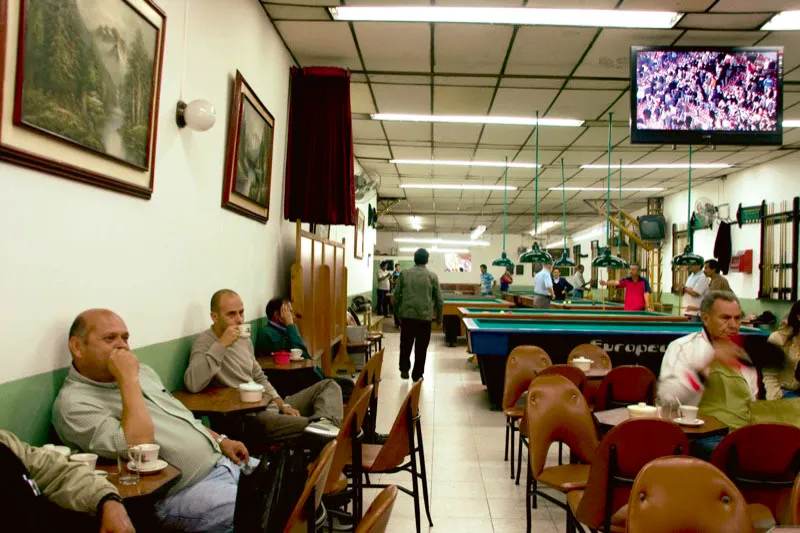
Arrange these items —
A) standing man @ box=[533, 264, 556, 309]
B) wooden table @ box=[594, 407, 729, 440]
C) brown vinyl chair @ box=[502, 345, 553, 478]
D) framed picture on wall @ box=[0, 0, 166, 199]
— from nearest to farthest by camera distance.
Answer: framed picture on wall @ box=[0, 0, 166, 199] < wooden table @ box=[594, 407, 729, 440] < brown vinyl chair @ box=[502, 345, 553, 478] < standing man @ box=[533, 264, 556, 309]

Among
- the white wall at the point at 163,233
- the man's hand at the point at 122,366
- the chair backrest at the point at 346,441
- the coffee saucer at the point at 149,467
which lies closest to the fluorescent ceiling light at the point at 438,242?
the white wall at the point at 163,233

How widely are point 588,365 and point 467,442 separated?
1265 millimetres

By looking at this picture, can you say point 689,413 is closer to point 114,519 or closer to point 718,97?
point 114,519

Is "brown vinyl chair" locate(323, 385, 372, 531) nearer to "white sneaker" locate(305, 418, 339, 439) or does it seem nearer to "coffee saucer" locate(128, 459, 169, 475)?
"white sneaker" locate(305, 418, 339, 439)

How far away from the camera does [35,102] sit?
203cm

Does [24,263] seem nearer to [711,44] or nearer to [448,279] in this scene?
[711,44]

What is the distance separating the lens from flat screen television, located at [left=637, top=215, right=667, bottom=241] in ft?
44.2

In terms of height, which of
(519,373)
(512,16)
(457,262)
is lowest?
(519,373)

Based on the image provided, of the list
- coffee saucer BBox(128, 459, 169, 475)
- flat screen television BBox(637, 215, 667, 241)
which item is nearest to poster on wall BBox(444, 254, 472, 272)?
flat screen television BBox(637, 215, 667, 241)

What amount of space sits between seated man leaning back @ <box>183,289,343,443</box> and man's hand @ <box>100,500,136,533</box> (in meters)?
1.61

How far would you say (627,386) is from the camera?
167 inches

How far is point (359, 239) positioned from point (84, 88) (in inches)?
Answer: 381

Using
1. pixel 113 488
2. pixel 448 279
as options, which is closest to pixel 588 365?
pixel 113 488

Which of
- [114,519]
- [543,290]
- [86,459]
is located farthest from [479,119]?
[114,519]
